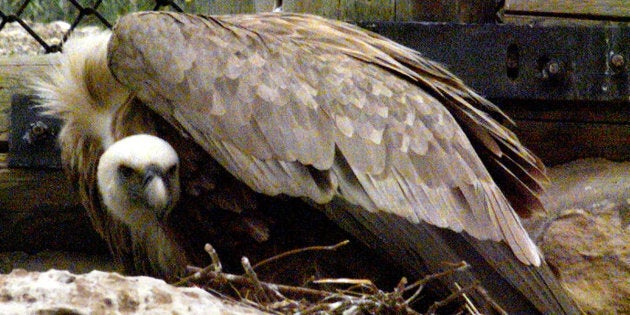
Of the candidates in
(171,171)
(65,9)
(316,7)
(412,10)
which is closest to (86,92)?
(171,171)

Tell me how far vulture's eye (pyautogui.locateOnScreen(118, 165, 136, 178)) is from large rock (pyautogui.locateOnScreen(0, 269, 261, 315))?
1.05m

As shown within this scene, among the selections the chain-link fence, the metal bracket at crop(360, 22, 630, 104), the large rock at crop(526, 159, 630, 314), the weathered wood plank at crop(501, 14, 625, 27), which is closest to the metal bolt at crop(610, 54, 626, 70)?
Result: the metal bracket at crop(360, 22, 630, 104)

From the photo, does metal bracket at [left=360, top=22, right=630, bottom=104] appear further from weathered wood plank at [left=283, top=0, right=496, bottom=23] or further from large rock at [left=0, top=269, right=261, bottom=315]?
large rock at [left=0, top=269, right=261, bottom=315]

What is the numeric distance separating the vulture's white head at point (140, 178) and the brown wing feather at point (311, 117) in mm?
99

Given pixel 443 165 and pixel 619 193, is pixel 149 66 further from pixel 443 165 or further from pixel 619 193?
pixel 619 193

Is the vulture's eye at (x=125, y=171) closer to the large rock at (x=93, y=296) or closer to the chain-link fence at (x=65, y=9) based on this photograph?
the large rock at (x=93, y=296)

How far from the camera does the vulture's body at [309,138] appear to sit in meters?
3.12

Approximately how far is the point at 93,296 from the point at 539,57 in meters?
1.92

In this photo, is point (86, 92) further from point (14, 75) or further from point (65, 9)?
point (65, 9)

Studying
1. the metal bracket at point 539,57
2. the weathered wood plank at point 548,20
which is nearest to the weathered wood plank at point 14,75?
the metal bracket at point 539,57

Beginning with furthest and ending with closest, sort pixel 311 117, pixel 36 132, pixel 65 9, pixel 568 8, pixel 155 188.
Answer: pixel 65 9, pixel 36 132, pixel 568 8, pixel 311 117, pixel 155 188

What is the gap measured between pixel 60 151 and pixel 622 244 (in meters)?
1.68

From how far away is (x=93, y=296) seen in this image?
2018 millimetres

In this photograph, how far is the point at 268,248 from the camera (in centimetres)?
334
